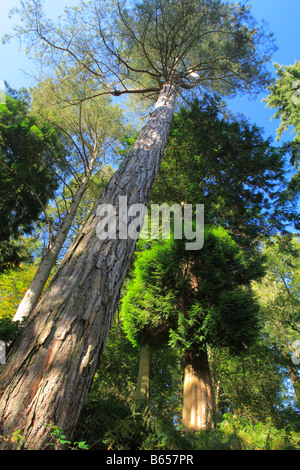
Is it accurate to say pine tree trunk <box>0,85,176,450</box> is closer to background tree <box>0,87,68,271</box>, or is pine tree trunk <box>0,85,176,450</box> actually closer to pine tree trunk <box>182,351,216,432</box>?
pine tree trunk <box>182,351,216,432</box>

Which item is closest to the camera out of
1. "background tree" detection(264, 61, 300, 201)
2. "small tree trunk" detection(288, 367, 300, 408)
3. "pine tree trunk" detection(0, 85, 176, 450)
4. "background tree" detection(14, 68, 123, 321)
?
"pine tree trunk" detection(0, 85, 176, 450)

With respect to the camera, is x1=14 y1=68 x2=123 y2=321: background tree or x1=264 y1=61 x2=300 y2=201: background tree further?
x1=264 y1=61 x2=300 y2=201: background tree

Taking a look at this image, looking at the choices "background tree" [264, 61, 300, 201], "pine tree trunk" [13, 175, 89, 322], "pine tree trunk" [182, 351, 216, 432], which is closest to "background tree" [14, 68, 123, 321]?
"pine tree trunk" [13, 175, 89, 322]

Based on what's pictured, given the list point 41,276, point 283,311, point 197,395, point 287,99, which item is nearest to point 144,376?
point 197,395

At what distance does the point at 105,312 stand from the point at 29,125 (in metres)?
7.72

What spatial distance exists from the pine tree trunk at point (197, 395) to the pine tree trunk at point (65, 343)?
2.86 metres

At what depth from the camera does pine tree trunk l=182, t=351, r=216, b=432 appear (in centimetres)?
365

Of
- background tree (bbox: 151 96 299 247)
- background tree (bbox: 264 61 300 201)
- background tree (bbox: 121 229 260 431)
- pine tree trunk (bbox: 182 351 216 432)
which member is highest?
background tree (bbox: 264 61 300 201)

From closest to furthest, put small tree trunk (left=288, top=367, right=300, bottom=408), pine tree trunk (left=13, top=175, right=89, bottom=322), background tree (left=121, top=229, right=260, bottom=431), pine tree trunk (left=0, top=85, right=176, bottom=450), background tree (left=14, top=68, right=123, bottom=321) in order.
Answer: pine tree trunk (left=0, top=85, right=176, bottom=450) → background tree (left=121, top=229, right=260, bottom=431) → pine tree trunk (left=13, top=175, right=89, bottom=322) → background tree (left=14, top=68, right=123, bottom=321) → small tree trunk (left=288, top=367, right=300, bottom=408)

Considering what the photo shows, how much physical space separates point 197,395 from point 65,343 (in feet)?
11.1

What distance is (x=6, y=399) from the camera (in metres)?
1.26

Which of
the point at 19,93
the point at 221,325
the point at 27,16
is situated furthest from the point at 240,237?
the point at 19,93

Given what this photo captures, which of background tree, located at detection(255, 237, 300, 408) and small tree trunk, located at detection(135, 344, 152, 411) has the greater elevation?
background tree, located at detection(255, 237, 300, 408)
